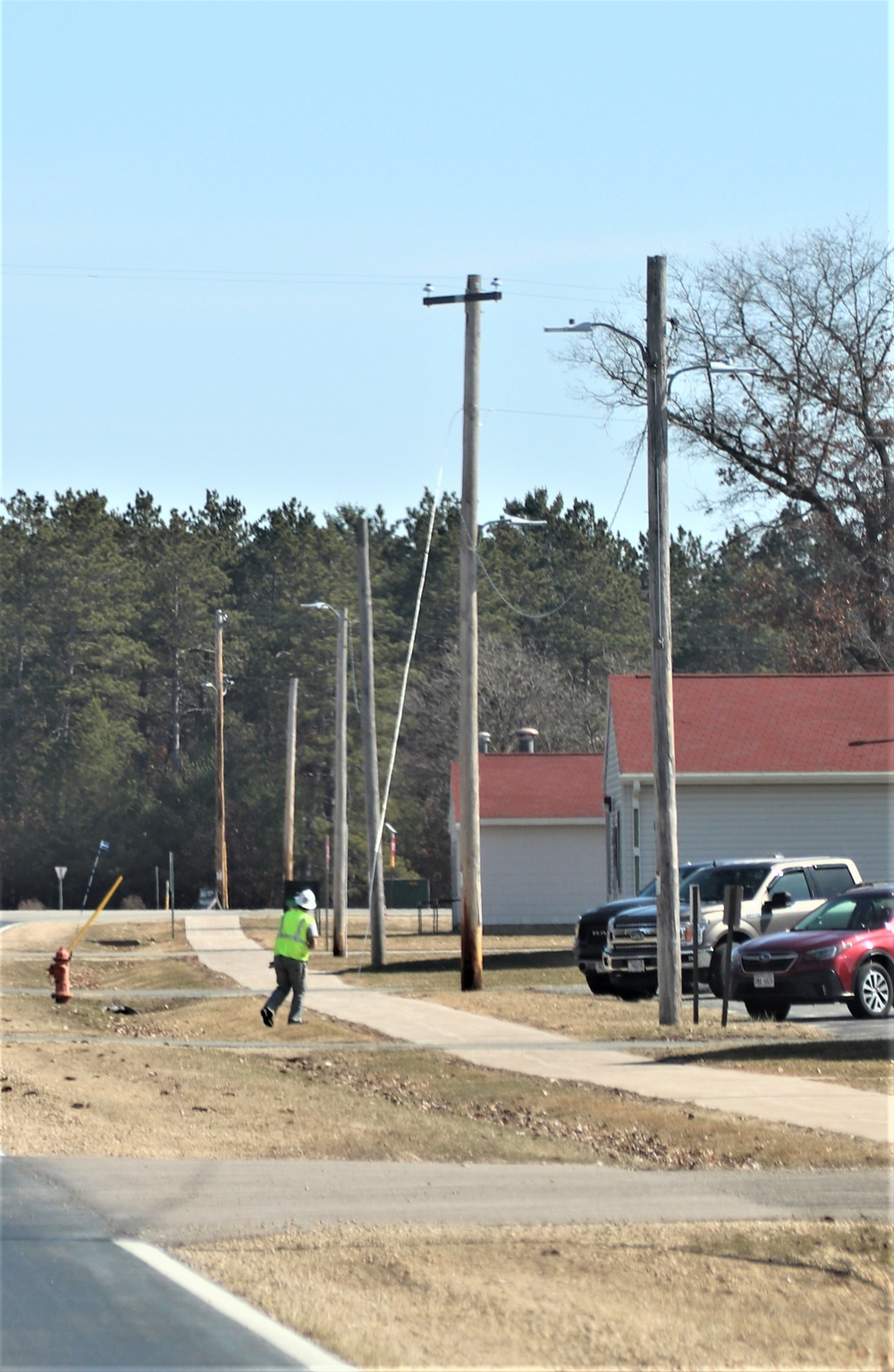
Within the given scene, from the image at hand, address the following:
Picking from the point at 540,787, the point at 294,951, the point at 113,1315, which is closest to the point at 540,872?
the point at 540,787

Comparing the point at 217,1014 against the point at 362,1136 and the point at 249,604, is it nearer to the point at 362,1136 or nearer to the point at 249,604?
the point at 362,1136

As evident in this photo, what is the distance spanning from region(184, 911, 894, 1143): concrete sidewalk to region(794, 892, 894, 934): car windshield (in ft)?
13.0

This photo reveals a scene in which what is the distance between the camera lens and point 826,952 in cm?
2086

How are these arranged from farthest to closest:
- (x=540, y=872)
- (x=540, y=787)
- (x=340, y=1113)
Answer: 1. (x=540, y=787)
2. (x=540, y=872)
3. (x=340, y=1113)

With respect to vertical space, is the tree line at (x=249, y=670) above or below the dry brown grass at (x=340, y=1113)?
above

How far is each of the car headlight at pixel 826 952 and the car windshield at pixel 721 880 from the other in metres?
4.59

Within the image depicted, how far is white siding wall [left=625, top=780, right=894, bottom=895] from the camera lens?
34156mm

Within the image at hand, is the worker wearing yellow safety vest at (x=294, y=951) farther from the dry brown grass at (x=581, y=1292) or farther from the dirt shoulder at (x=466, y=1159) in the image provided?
the dry brown grass at (x=581, y=1292)

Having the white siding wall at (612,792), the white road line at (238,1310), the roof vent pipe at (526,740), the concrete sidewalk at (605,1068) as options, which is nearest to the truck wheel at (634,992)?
the concrete sidewalk at (605,1068)

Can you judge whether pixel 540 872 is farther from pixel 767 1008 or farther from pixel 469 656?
pixel 767 1008

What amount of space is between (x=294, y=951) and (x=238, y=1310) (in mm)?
12745

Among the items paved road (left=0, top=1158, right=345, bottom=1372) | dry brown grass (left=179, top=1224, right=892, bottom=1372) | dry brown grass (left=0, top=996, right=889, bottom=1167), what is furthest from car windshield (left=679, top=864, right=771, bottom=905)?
paved road (left=0, top=1158, right=345, bottom=1372)

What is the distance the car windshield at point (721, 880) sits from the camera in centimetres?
2572

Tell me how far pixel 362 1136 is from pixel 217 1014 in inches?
438
